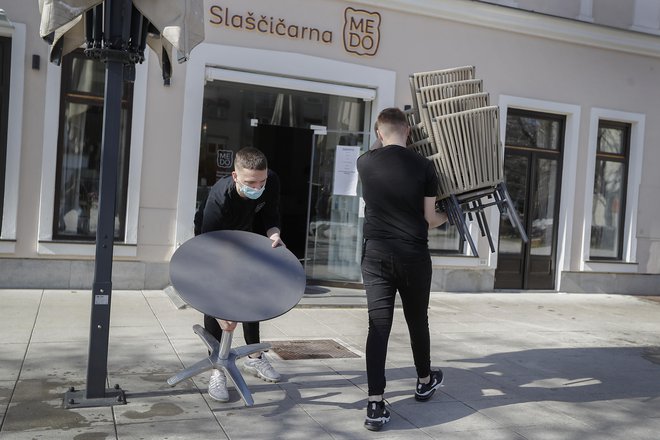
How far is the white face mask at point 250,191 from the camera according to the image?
14.1 feet

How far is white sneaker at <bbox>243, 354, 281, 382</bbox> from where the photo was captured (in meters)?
4.82

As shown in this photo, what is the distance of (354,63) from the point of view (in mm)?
9281

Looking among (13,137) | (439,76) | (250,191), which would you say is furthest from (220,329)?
(13,137)

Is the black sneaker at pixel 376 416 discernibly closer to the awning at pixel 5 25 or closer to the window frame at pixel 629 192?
the awning at pixel 5 25

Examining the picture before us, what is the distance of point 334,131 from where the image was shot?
31.1ft

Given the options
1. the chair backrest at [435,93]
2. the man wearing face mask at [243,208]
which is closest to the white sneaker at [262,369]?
the man wearing face mask at [243,208]

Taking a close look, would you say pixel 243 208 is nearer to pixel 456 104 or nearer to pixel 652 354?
pixel 456 104

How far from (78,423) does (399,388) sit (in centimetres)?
218

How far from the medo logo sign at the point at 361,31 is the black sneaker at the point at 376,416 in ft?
20.5

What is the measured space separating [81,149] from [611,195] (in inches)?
326

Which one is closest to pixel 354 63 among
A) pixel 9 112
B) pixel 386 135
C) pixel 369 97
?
pixel 369 97

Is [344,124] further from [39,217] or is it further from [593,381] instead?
[593,381]

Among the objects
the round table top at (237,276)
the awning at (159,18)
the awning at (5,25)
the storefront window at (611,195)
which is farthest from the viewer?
the storefront window at (611,195)

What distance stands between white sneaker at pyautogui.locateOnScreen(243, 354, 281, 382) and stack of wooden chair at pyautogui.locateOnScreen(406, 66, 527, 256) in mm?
1667
